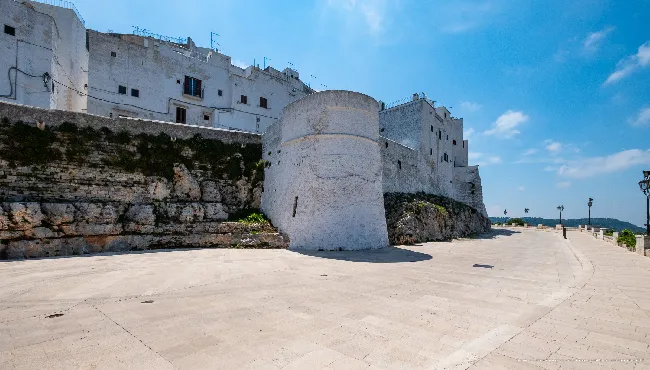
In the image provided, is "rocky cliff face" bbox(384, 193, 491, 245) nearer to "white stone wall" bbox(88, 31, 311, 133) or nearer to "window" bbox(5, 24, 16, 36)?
"white stone wall" bbox(88, 31, 311, 133)

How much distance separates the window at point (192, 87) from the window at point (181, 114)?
1.61 metres

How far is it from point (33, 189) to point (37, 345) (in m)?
12.7

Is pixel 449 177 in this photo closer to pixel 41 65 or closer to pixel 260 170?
pixel 260 170

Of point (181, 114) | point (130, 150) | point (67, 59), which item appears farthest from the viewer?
point (181, 114)

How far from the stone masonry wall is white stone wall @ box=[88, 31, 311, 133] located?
11.8 m

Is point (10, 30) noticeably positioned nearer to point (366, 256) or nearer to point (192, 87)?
point (192, 87)

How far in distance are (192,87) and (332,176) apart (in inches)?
829

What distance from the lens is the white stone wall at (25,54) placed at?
20.8m

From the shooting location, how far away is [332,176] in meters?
15.6

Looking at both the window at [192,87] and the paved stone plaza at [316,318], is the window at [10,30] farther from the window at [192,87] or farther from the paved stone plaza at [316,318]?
the paved stone plaza at [316,318]

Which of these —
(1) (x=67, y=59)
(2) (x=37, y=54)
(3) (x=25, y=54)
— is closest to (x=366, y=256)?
(2) (x=37, y=54)

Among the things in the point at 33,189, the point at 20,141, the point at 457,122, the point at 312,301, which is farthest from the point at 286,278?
the point at 457,122

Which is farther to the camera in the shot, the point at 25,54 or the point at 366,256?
the point at 25,54

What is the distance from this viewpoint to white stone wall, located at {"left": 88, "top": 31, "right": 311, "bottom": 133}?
24.9 meters
